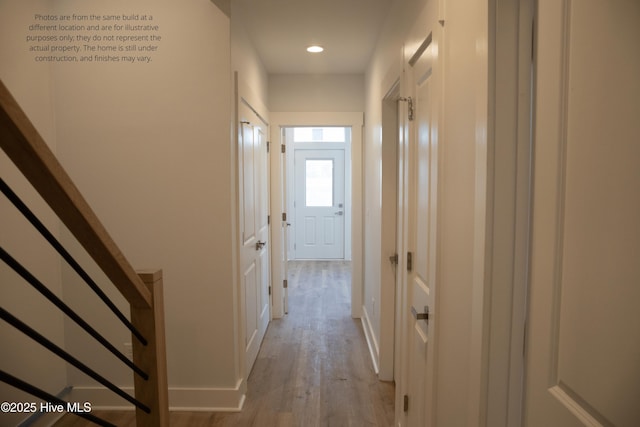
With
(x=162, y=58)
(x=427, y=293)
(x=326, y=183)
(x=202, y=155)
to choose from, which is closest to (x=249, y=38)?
(x=162, y=58)

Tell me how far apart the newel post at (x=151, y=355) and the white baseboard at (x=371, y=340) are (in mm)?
1885

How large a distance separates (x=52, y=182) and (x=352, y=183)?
3.45 meters

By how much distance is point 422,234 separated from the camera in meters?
1.72

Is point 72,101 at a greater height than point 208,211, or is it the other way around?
point 72,101

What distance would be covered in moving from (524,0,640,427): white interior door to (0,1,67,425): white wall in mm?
2370

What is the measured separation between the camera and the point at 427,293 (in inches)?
65.2

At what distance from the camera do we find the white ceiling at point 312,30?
258 cm

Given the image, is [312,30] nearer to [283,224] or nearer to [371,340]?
[283,224]

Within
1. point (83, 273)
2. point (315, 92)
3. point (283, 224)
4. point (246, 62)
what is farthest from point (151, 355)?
point (315, 92)

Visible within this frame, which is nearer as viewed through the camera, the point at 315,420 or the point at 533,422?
the point at 533,422

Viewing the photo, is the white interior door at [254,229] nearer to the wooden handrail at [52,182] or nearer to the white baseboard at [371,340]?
the white baseboard at [371,340]

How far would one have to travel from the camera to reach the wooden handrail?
76cm

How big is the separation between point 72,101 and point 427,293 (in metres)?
2.30

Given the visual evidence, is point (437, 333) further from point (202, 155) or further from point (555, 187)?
point (202, 155)
